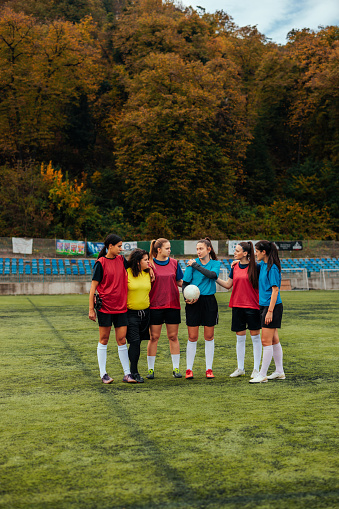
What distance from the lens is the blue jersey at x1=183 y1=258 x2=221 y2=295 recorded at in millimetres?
8062

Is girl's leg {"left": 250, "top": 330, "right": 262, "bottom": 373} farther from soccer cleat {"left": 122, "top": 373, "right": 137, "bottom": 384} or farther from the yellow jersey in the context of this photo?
soccer cleat {"left": 122, "top": 373, "right": 137, "bottom": 384}

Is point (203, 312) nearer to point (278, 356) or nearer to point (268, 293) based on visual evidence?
point (268, 293)

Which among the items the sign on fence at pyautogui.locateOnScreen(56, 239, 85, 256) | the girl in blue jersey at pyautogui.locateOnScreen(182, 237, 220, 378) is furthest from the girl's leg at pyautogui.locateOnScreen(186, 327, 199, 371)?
the sign on fence at pyautogui.locateOnScreen(56, 239, 85, 256)

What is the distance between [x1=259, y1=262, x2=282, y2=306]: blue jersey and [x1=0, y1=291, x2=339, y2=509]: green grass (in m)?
1.12

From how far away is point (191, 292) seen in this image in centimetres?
782

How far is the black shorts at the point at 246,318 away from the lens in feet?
→ 26.8

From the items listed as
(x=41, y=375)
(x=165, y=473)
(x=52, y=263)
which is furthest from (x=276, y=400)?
(x=52, y=263)

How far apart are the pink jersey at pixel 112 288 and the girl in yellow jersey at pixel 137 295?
0.50 feet

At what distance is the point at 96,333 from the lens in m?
14.2

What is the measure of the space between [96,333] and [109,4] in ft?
223

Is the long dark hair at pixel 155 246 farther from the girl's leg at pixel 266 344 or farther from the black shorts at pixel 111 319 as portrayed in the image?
the girl's leg at pixel 266 344

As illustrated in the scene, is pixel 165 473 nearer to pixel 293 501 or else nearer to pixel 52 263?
pixel 293 501

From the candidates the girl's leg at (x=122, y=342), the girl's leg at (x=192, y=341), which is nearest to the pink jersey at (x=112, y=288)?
the girl's leg at (x=122, y=342)

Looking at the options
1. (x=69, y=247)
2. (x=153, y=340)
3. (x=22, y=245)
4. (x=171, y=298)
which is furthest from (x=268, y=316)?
(x=69, y=247)
